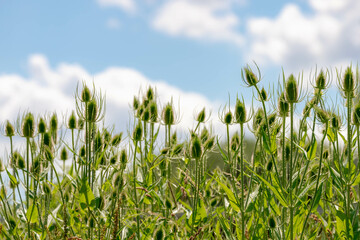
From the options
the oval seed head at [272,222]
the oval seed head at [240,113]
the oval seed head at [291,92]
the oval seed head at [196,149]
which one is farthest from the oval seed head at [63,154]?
the oval seed head at [291,92]

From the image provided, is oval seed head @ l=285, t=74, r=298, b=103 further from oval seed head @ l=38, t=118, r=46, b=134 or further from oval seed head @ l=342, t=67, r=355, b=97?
oval seed head @ l=38, t=118, r=46, b=134

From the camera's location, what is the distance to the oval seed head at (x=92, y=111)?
8.99ft

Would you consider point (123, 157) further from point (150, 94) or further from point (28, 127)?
point (150, 94)

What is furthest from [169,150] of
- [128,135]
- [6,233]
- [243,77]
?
[6,233]

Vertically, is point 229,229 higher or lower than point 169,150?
lower

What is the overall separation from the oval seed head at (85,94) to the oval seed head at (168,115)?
29.8 inches

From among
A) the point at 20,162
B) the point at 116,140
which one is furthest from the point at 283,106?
the point at 20,162

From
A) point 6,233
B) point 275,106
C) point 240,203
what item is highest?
point 275,106

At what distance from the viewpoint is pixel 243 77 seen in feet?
8.35

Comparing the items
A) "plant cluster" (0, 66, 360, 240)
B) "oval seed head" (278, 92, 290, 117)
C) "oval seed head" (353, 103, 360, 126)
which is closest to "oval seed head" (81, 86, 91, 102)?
"plant cluster" (0, 66, 360, 240)

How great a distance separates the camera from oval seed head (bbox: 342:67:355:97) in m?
2.51

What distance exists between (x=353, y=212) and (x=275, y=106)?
3.05ft

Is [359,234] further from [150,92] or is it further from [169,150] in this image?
[150,92]

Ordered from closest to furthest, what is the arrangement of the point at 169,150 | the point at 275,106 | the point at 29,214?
the point at 275,106 < the point at 29,214 < the point at 169,150
